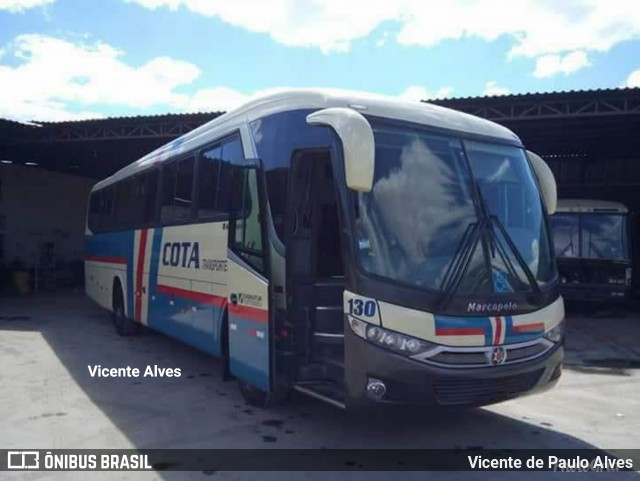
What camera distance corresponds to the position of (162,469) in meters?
4.91

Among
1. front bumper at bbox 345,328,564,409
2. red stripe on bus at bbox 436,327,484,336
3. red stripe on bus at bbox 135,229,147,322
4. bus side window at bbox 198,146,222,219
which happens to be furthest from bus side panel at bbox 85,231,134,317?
red stripe on bus at bbox 436,327,484,336

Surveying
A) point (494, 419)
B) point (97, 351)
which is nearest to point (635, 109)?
point (494, 419)

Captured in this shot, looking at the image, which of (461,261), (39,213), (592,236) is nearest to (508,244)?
(461,261)

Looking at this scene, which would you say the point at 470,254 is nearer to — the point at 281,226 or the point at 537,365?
the point at 537,365

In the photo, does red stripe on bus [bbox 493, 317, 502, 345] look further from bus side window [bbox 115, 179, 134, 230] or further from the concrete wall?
the concrete wall

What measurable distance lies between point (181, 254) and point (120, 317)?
435 centimetres

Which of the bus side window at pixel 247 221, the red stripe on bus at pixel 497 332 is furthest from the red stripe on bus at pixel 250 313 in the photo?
the red stripe on bus at pixel 497 332

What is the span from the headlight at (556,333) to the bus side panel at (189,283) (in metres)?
3.64

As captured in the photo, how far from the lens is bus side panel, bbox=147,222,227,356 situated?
7195 mm

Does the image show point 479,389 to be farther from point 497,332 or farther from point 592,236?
point 592,236

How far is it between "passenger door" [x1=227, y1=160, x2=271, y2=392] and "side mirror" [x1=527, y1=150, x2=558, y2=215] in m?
3.06

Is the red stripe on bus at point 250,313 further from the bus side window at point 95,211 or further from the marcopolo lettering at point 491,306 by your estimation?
the bus side window at point 95,211

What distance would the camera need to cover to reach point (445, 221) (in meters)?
5.06

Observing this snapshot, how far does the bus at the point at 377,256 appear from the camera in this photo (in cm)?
475
